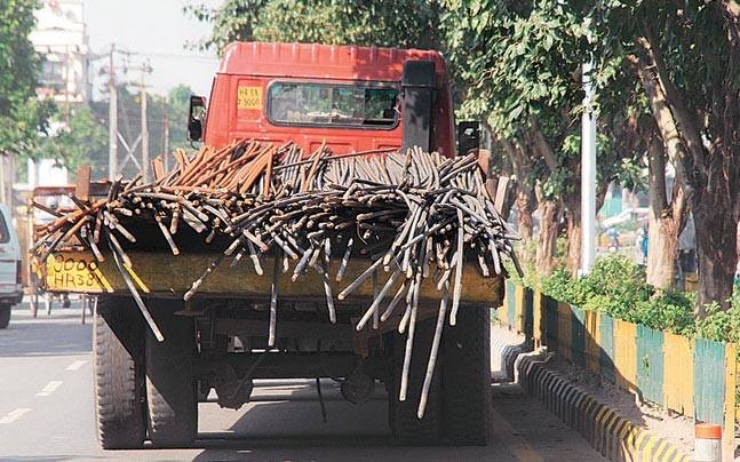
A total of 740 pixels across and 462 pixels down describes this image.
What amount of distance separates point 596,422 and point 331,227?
361 cm

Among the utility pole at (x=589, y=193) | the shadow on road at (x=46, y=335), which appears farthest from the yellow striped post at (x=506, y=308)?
the shadow on road at (x=46, y=335)

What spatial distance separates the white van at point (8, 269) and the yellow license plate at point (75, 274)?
662 inches

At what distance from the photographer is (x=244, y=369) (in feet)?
31.9

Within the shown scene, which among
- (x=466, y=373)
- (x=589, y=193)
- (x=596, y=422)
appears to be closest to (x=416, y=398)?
(x=466, y=373)

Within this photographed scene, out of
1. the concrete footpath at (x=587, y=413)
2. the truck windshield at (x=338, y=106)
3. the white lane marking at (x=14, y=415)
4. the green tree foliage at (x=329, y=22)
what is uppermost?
the green tree foliage at (x=329, y=22)

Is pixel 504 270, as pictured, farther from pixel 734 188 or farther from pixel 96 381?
pixel 734 188

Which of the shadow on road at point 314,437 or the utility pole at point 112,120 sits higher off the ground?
the utility pole at point 112,120

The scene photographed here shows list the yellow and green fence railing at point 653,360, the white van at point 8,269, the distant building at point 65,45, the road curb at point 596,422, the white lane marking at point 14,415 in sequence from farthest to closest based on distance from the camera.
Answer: the distant building at point 65,45, the white van at point 8,269, the white lane marking at point 14,415, the road curb at point 596,422, the yellow and green fence railing at point 653,360

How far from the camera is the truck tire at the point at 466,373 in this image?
9867 millimetres

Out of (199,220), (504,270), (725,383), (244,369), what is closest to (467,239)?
(504,270)

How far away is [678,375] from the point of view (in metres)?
9.50

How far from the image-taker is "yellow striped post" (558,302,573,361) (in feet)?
43.3

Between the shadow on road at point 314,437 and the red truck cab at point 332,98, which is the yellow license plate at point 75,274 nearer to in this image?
the shadow on road at point 314,437

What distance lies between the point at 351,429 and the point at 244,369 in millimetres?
1972
